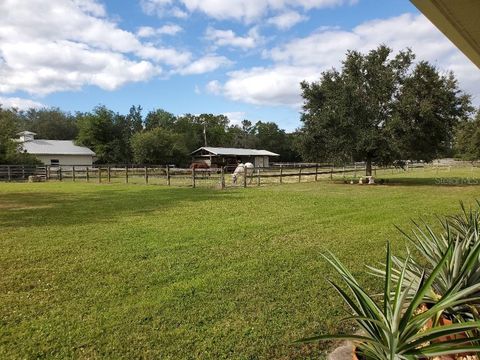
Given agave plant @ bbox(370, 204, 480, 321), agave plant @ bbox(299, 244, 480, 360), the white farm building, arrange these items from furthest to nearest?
the white farm building
agave plant @ bbox(370, 204, 480, 321)
agave plant @ bbox(299, 244, 480, 360)

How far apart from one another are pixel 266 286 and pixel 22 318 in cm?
261

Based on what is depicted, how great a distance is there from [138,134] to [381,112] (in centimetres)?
3478

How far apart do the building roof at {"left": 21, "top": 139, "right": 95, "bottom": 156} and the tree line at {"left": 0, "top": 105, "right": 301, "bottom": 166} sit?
92.2 inches

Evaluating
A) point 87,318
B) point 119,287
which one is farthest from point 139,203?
point 87,318

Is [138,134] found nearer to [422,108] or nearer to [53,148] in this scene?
[53,148]

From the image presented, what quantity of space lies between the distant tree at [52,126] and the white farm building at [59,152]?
23885 millimetres

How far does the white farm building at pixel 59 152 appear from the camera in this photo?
4584 cm

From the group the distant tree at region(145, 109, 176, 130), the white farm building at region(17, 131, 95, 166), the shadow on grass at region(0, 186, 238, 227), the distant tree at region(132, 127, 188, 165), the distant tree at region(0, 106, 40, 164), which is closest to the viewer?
the shadow on grass at region(0, 186, 238, 227)

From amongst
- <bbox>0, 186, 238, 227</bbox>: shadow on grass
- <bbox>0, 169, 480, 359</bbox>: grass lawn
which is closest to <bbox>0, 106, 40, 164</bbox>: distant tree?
<bbox>0, 186, 238, 227</bbox>: shadow on grass

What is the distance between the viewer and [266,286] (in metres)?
4.74

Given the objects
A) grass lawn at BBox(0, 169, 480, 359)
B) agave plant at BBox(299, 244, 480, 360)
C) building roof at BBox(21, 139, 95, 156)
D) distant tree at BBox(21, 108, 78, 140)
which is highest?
distant tree at BBox(21, 108, 78, 140)

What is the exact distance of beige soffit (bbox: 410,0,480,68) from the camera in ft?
7.97

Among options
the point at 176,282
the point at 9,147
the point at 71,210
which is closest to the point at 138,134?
the point at 9,147

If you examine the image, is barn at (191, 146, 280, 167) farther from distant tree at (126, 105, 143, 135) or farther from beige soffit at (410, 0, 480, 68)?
beige soffit at (410, 0, 480, 68)
